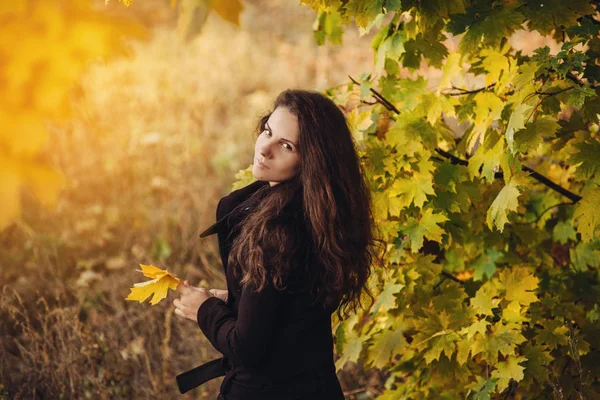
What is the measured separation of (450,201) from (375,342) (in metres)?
0.68

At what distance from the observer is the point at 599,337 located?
2697 mm

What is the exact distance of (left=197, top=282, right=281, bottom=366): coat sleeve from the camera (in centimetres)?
175

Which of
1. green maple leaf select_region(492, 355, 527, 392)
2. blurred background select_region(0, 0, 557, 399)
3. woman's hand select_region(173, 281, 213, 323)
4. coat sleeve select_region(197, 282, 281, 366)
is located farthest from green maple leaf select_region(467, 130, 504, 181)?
woman's hand select_region(173, 281, 213, 323)

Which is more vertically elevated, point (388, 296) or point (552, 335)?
point (388, 296)

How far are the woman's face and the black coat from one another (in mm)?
131

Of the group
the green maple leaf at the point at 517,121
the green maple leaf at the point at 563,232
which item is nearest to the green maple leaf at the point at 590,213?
the green maple leaf at the point at 517,121

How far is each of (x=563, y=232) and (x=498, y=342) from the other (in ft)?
2.64

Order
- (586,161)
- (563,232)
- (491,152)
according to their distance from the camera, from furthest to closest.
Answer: (563,232) < (491,152) < (586,161)

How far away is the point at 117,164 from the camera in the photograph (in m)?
5.82

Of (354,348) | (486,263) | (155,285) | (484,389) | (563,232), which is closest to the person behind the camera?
(155,285)

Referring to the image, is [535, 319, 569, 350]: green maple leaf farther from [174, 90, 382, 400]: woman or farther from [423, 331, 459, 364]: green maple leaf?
[174, 90, 382, 400]: woman

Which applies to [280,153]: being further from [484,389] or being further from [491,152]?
[484,389]

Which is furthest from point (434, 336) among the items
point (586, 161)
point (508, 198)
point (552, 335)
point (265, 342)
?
point (265, 342)

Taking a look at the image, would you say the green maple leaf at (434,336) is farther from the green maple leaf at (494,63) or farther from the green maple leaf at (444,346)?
the green maple leaf at (494,63)
